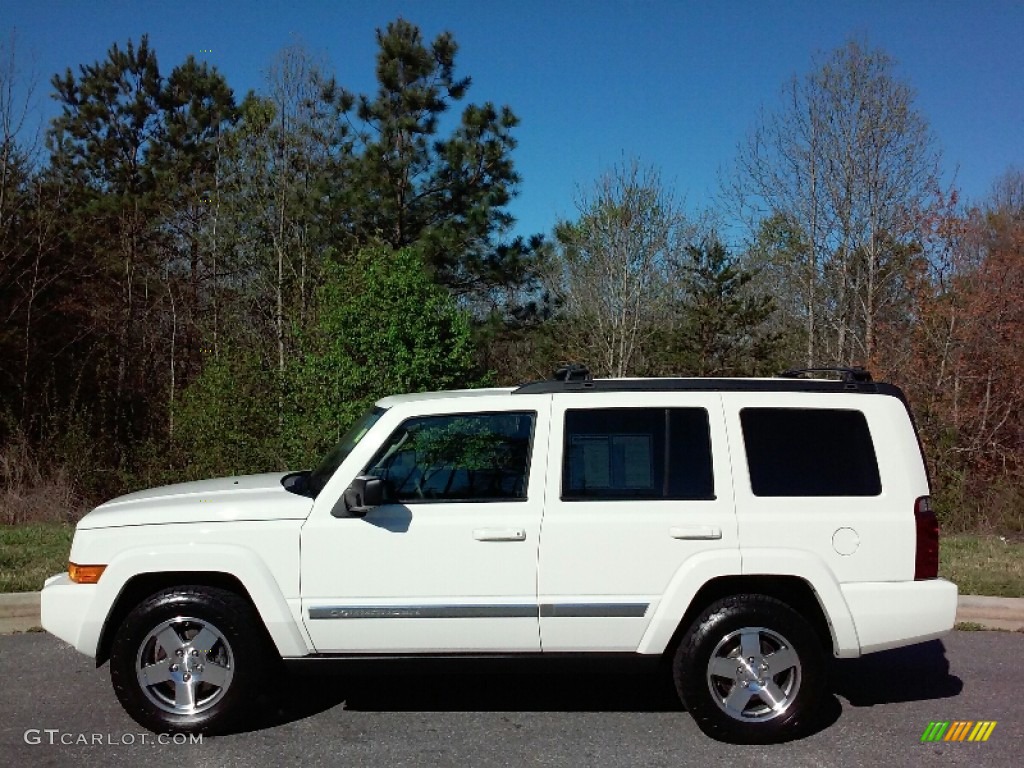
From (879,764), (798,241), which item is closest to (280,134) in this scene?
(798,241)

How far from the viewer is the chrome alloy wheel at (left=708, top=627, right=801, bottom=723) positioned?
4426mm

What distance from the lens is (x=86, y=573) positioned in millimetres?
4441

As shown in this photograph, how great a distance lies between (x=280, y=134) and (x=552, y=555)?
609 inches

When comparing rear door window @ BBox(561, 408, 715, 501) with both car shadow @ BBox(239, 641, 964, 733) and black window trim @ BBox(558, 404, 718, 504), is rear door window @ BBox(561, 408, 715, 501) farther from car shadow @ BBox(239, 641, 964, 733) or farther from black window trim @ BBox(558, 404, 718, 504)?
car shadow @ BBox(239, 641, 964, 733)

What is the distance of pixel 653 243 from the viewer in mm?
19328

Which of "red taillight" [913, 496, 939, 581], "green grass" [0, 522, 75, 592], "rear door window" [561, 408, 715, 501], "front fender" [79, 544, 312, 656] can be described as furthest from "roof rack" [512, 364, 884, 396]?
"green grass" [0, 522, 75, 592]

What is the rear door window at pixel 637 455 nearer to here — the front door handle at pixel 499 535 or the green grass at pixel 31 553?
the front door handle at pixel 499 535

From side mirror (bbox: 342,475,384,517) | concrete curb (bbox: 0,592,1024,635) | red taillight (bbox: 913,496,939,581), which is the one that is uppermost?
side mirror (bbox: 342,475,384,517)

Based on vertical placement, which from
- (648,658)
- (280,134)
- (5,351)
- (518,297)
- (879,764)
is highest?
(280,134)

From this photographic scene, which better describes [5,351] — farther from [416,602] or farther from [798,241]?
[798,241]

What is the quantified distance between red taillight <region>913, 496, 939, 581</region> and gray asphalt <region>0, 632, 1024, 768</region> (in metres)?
0.87

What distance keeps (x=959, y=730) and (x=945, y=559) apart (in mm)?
4356

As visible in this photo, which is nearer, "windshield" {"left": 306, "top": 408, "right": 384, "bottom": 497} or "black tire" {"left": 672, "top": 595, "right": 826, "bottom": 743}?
"black tire" {"left": 672, "top": 595, "right": 826, "bottom": 743}

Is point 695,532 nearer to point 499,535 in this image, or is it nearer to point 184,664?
point 499,535
